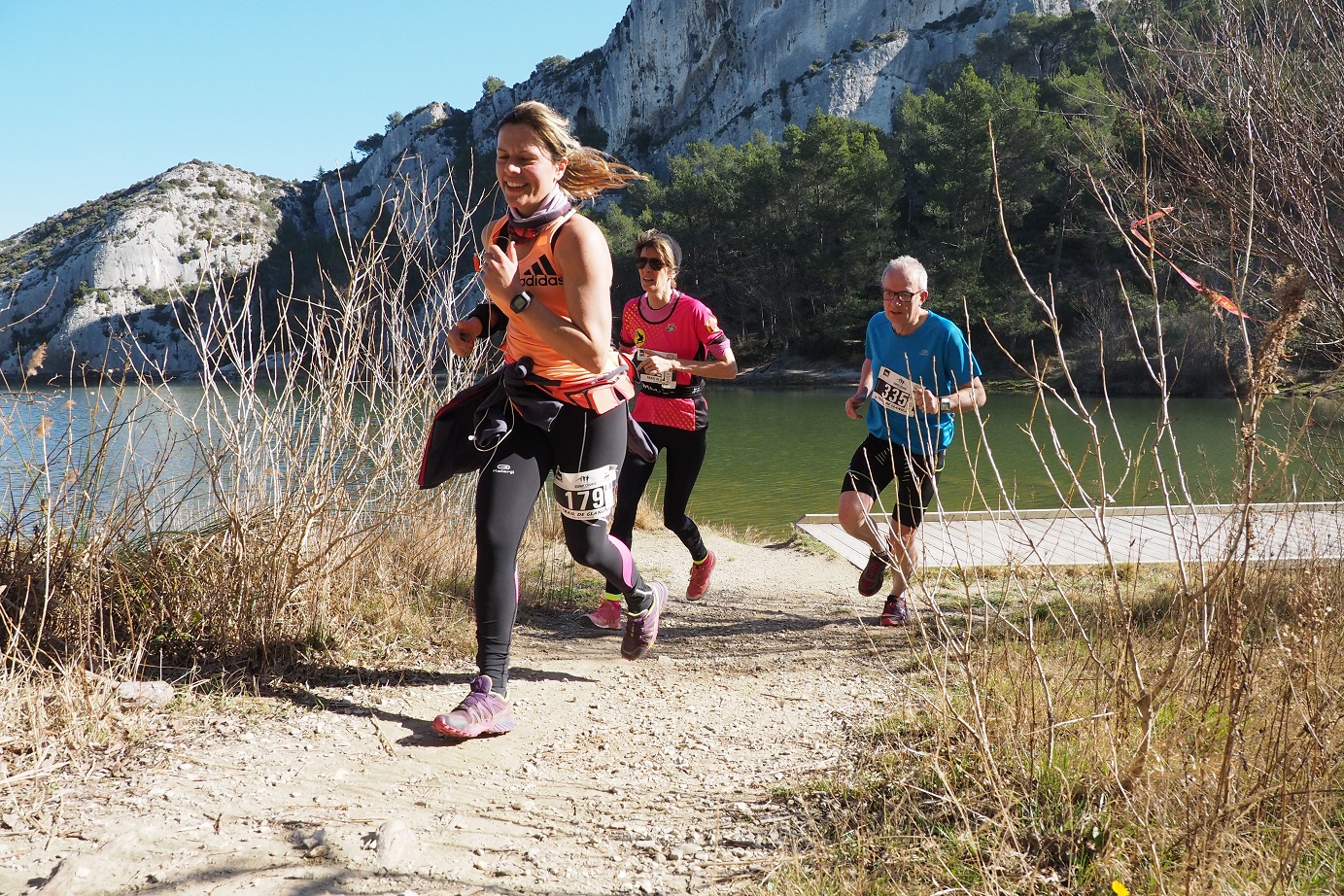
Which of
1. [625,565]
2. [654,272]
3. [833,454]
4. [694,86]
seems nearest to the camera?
[625,565]

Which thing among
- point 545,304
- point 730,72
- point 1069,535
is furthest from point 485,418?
point 730,72

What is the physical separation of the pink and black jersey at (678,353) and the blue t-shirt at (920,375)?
0.86 metres

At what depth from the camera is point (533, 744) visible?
3049mm

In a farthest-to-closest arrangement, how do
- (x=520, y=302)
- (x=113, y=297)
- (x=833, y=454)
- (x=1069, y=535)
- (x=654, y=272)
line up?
1. (x=833, y=454)
2. (x=113, y=297)
3. (x=1069, y=535)
4. (x=654, y=272)
5. (x=520, y=302)

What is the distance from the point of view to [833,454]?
2017 cm

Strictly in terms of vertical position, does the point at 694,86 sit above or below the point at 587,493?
above

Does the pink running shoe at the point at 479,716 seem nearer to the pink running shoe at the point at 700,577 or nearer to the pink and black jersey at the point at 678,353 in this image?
the pink and black jersey at the point at 678,353

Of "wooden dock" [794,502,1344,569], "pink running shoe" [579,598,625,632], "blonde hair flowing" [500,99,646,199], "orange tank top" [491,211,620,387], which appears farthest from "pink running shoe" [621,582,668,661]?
"wooden dock" [794,502,1344,569]

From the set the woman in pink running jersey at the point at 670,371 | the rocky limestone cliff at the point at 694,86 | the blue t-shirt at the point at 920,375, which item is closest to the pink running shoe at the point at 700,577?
the woman in pink running jersey at the point at 670,371

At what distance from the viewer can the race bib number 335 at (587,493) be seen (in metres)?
3.28

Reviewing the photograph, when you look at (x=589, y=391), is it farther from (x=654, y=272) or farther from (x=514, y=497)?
(x=654, y=272)

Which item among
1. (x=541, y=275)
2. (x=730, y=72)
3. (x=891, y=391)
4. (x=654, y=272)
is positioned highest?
(x=730, y=72)

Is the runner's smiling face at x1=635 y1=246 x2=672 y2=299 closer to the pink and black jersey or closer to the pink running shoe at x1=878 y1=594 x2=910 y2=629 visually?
the pink and black jersey

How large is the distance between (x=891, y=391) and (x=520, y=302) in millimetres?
2252
